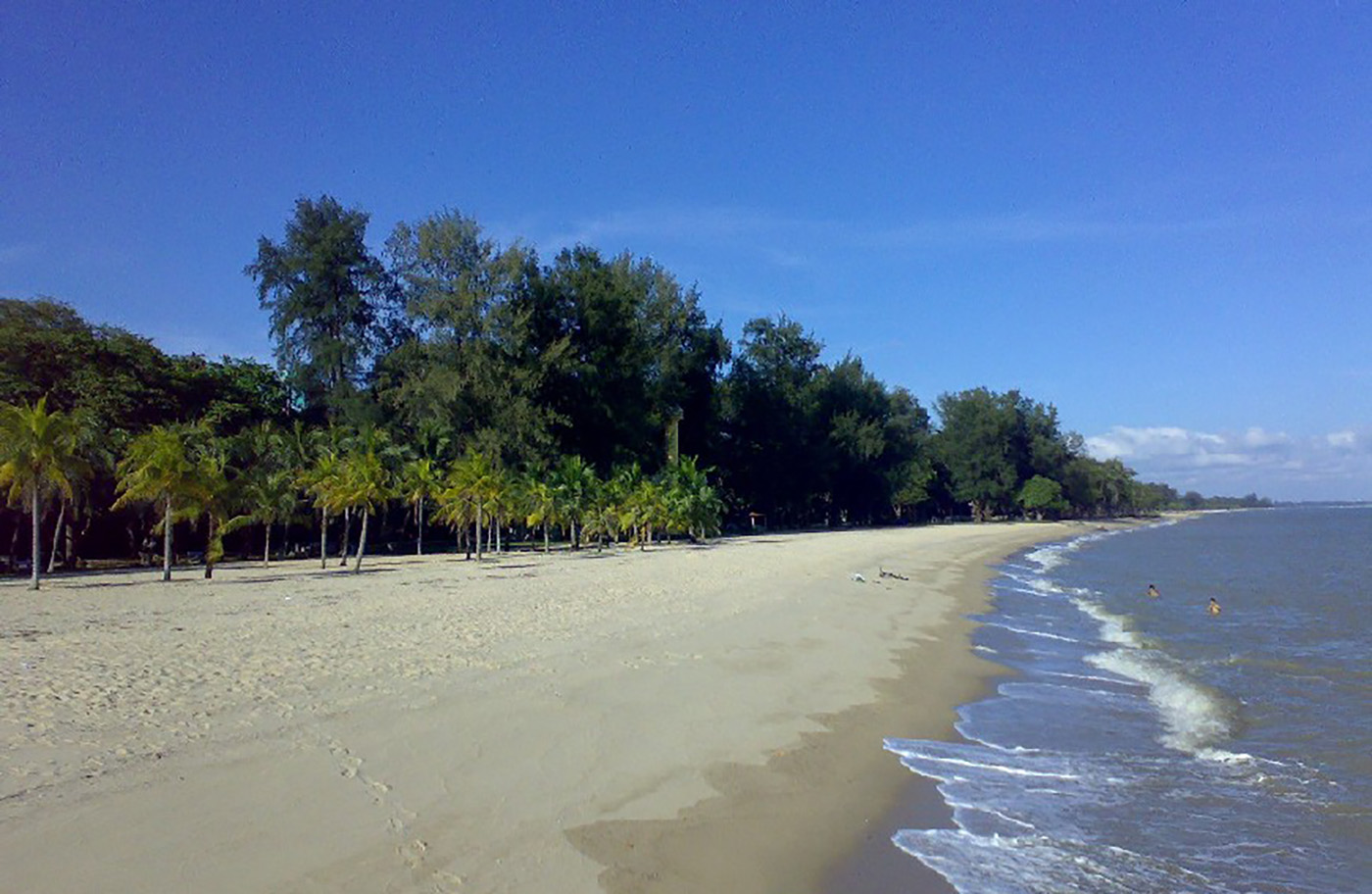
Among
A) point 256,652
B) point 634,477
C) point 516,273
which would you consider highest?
point 516,273

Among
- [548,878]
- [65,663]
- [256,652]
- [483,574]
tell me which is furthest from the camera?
[483,574]

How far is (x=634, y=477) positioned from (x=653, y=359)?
1275cm

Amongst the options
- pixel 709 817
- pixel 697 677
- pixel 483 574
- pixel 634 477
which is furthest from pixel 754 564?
pixel 709 817

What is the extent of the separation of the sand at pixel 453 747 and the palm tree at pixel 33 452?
20.7 feet

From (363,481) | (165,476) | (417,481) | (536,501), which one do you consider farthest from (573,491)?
(165,476)

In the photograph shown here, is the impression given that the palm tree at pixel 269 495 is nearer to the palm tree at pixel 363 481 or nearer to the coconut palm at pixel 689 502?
the palm tree at pixel 363 481

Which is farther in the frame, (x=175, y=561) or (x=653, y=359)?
(x=653, y=359)

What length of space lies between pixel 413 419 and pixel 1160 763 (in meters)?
40.7

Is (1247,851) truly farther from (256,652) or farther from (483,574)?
(483,574)

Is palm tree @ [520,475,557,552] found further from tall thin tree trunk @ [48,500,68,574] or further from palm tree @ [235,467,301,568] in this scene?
tall thin tree trunk @ [48,500,68,574]

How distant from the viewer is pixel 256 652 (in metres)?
12.6

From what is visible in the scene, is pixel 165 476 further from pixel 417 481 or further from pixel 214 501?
pixel 417 481

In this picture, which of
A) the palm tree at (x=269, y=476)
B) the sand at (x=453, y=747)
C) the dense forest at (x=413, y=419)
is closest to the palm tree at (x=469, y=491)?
the dense forest at (x=413, y=419)

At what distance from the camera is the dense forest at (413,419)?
31.8 metres
